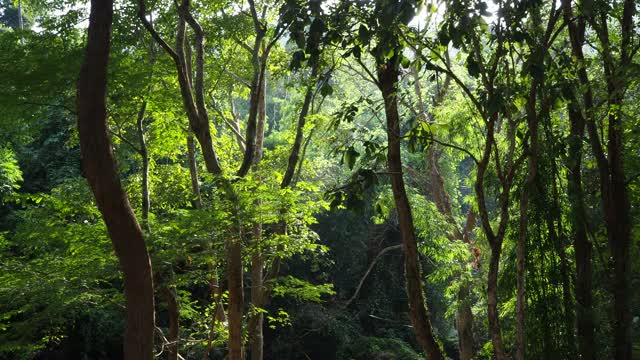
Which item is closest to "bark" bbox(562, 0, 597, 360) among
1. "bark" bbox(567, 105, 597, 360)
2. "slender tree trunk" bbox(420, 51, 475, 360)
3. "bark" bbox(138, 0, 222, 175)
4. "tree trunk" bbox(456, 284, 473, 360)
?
"bark" bbox(567, 105, 597, 360)

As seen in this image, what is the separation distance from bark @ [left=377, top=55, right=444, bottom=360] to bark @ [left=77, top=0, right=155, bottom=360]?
198 cm

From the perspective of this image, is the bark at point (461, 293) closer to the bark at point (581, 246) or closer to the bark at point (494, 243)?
the bark at point (581, 246)

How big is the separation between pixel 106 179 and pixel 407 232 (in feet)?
7.08

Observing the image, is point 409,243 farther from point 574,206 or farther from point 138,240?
point 138,240

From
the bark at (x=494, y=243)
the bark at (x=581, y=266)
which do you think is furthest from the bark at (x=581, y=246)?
the bark at (x=494, y=243)

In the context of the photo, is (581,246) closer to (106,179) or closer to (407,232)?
(407,232)

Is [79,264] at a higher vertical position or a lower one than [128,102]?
lower

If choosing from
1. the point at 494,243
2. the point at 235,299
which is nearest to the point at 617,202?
the point at 494,243

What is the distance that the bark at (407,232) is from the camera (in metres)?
3.82

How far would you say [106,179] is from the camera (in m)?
4.39

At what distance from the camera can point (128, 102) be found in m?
7.25

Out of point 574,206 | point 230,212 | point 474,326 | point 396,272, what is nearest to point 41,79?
point 230,212

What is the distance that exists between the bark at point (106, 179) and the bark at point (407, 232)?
78.0 inches

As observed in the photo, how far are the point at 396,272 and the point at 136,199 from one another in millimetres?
8456
